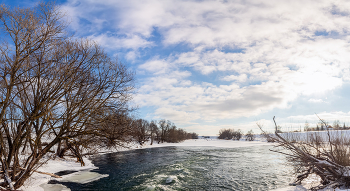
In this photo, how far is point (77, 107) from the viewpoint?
11648 millimetres

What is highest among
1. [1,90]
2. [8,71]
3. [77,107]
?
[8,71]

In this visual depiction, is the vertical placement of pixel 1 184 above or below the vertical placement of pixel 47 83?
below

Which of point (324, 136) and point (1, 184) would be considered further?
point (324, 136)

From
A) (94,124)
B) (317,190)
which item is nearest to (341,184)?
(317,190)

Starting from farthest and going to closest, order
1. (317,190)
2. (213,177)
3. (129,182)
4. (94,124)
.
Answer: (213,177) < (129,182) < (94,124) < (317,190)

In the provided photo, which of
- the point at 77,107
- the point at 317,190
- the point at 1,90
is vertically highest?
the point at 1,90

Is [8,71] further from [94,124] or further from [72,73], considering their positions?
[94,124]

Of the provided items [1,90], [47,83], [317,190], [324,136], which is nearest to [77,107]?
[47,83]

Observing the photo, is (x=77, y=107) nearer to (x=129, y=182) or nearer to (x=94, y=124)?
(x=94, y=124)

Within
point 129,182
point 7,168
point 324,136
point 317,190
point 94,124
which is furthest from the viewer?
point 129,182

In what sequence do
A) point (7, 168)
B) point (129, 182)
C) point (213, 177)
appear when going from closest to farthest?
point (7, 168) < point (129, 182) < point (213, 177)

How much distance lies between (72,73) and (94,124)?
11.4ft

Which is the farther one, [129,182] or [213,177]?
[213,177]

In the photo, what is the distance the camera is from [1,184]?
8.96m
